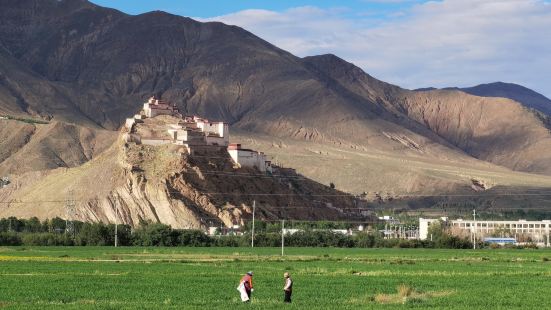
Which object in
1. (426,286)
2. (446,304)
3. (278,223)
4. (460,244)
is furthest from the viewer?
(278,223)

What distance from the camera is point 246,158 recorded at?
17262 cm

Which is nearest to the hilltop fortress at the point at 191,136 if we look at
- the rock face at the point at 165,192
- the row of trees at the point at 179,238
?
the rock face at the point at 165,192

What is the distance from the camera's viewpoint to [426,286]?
52.1 meters

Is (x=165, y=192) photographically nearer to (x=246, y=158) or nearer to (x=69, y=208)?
(x=69, y=208)

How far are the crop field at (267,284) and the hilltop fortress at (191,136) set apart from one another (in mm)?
92144

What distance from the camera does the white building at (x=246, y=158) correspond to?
171125 millimetres

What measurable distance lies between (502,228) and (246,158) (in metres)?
42.3

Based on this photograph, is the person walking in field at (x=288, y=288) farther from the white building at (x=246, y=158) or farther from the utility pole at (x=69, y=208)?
the white building at (x=246, y=158)

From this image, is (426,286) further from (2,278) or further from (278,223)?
(278,223)

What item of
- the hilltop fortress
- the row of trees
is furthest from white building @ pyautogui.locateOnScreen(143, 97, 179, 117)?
the row of trees

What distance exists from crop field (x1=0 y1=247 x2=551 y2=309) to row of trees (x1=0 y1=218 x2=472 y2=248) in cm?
4326

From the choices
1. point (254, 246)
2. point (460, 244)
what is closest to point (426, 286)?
point (254, 246)

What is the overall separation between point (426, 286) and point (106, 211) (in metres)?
106

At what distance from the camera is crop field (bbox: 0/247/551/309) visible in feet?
138
